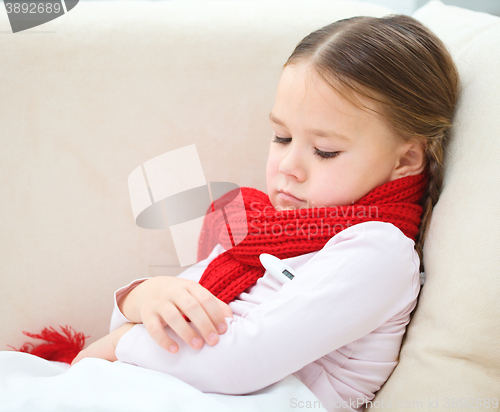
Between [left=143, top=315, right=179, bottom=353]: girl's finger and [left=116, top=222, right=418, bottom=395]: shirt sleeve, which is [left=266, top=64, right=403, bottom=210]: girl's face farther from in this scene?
[left=143, top=315, right=179, bottom=353]: girl's finger

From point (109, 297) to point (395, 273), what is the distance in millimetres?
600

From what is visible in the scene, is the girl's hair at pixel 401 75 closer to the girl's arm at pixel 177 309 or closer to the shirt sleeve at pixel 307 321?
the shirt sleeve at pixel 307 321

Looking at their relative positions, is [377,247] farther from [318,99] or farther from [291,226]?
[318,99]

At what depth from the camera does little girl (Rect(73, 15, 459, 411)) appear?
0.55 metres

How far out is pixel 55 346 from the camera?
826 millimetres

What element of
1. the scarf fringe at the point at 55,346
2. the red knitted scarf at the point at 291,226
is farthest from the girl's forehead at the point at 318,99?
the scarf fringe at the point at 55,346

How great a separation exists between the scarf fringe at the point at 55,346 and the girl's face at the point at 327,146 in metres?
0.53

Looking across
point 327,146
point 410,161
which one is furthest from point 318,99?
point 410,161

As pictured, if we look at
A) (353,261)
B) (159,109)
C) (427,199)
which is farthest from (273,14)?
(353,261)

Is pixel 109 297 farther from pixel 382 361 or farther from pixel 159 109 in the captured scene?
pixel 382 361

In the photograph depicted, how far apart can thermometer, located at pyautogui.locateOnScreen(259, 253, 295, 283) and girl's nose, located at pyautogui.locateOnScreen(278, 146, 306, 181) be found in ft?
0.46

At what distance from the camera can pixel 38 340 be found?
837mm

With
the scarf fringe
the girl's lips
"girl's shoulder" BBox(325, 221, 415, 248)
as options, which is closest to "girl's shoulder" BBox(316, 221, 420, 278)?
"girl's shoulder" BBox(325, 221, 415, 248)

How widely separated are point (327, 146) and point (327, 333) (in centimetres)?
29
